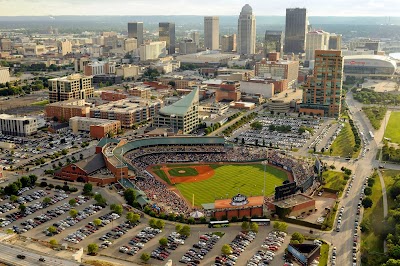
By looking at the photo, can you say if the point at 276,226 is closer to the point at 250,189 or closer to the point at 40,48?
the point at 250,189

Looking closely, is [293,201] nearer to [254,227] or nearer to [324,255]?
[254,227]

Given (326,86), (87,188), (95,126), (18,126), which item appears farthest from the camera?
(326,86)

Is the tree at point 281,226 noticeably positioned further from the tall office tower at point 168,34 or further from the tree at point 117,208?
the tall office tower at point 168,34

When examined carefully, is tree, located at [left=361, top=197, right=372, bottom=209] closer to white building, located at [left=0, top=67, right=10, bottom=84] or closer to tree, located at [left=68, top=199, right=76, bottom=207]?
tree, located at [left=68, top=199, right=76, bottom=207]

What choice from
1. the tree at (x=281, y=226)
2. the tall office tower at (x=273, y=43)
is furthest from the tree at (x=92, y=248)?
the tall office tower at (x=273, y=43)

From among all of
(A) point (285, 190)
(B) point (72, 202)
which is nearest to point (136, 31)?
(B) point (72, 202)

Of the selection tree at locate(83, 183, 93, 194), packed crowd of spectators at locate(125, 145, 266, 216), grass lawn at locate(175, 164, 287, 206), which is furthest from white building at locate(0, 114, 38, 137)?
grass lawn at locate(175, 164, 287, 206)

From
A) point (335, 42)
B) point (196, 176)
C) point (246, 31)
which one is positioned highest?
point (246, 31)

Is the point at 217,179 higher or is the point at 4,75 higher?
the point at 4,75

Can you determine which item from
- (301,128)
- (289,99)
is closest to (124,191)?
(301,128)
